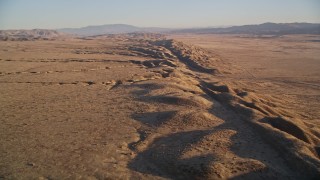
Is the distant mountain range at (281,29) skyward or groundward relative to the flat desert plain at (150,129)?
groundward

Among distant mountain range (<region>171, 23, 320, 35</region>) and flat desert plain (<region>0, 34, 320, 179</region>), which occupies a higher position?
flat desert plain (<region>0, 34, 320, 179</region>)

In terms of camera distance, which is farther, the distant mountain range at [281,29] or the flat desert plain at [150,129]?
the distant mountain range at [281,29]

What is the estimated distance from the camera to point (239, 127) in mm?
11094

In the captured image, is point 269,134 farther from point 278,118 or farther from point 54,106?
point 54,106

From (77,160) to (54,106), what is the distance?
542 centimetres

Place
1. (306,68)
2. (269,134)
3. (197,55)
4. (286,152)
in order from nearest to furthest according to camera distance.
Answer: (286,152) → (269,134) → (306,68) → (197,55)

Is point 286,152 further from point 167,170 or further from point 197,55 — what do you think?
point 197,55

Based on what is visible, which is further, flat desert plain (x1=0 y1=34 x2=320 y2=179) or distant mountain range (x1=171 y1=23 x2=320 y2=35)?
distant mountain range (x1=171 y1=23 x2=320 y2=35)

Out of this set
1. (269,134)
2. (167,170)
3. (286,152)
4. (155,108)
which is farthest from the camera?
(155,108)

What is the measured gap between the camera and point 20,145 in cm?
948

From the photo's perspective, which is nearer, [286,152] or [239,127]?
[286,152]

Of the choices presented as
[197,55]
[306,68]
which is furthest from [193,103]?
[197,55]

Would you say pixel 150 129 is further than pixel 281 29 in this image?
No

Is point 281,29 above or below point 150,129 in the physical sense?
below
